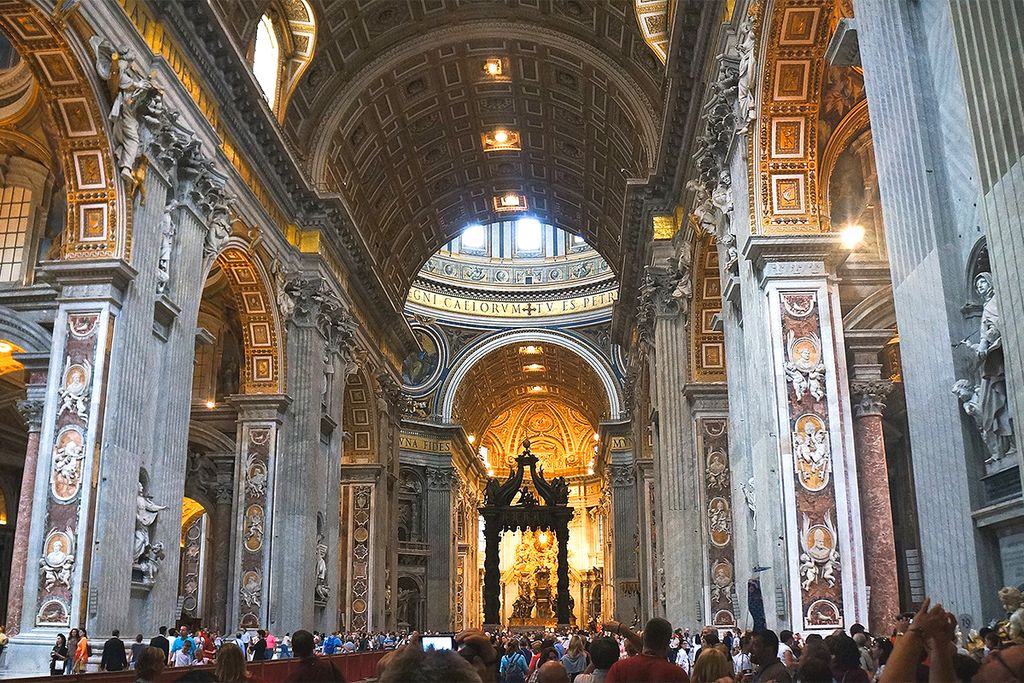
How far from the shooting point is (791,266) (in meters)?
12.4

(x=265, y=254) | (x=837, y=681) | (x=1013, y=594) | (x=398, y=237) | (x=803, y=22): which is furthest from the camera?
(x=398, y=237)

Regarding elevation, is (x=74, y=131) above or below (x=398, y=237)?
below

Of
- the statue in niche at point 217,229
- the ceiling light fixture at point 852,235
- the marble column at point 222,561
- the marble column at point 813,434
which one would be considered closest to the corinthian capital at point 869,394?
the marble column at point 813,434

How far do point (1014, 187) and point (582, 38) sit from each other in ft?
65.6

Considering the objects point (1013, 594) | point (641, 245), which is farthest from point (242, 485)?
point (1013, 594)

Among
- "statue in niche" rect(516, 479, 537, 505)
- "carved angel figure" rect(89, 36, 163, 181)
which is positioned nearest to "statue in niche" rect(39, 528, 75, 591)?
"carved angel figure" rect(89, 36, 163, 181)

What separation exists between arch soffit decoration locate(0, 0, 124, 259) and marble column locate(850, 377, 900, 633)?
1086 centimetres

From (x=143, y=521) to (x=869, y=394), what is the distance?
10.7 m

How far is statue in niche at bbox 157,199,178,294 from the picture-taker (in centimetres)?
1508

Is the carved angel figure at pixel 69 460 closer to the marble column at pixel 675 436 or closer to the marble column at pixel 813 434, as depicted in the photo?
the marble column at pixel 813 434

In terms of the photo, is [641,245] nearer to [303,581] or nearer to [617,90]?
[617,90]

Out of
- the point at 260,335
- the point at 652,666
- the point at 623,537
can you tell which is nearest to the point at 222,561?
the point at 260,335

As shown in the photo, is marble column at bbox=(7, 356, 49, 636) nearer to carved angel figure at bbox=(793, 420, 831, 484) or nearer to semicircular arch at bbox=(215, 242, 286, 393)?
semicircular arch at bbox=(215, 242, 286, 393)

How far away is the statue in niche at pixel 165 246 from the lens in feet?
49.5
